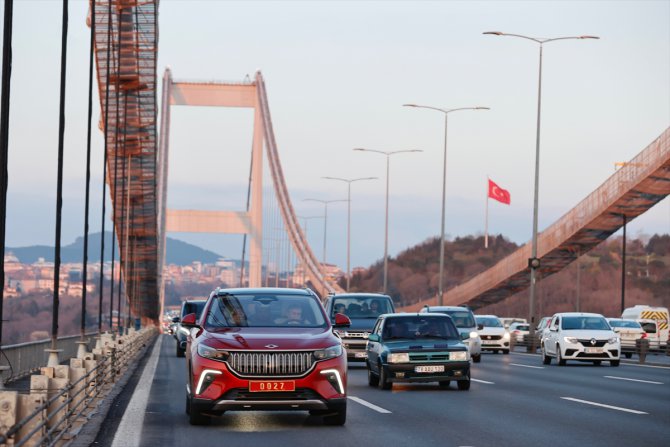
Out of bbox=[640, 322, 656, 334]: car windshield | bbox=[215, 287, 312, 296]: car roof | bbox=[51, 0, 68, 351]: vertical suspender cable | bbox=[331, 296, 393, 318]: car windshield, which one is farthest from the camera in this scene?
bbox=[640, 322, 656, 334]: car windshield

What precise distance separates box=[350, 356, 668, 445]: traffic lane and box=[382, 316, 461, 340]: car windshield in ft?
3.11

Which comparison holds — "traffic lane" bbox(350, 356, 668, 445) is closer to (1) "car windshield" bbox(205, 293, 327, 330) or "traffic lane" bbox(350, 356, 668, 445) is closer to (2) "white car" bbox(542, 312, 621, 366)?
(1) "car windshield" bbox(205, 293, 327, 330)

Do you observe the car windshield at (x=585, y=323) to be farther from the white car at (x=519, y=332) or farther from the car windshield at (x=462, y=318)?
the white car at (x=519, y=332)

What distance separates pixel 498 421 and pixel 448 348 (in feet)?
21.8

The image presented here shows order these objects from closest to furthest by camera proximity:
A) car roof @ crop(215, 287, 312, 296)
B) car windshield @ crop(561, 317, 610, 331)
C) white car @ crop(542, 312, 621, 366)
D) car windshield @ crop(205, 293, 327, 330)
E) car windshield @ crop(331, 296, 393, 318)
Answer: car windshield @ crop(205, 293, 327, 330) < car roof @ crop(215, 287, 312, 296) < car windshield @ crop(331, 296, 393, 318) < white car @ crop(542, 312, 621, 366) < car windshield @ crop(561, 317, 610, 331)

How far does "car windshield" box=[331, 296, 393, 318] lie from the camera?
3306 cm

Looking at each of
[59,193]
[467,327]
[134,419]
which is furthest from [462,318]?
[134,419]

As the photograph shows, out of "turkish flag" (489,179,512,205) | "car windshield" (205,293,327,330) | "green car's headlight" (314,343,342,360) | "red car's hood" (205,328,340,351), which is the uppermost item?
"turkish flag" (489,179,512,205)

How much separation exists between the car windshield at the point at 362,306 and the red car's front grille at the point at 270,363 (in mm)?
17679

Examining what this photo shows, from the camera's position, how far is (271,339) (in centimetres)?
1547

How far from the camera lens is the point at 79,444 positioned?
13.0 metres

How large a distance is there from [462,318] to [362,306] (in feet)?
23.0

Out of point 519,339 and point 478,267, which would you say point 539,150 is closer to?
point 519,339

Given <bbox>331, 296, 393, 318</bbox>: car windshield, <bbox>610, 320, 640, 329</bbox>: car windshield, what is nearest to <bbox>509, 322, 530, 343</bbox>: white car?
<bbox>610, 320, 640, 329</bbox>: car windshield
